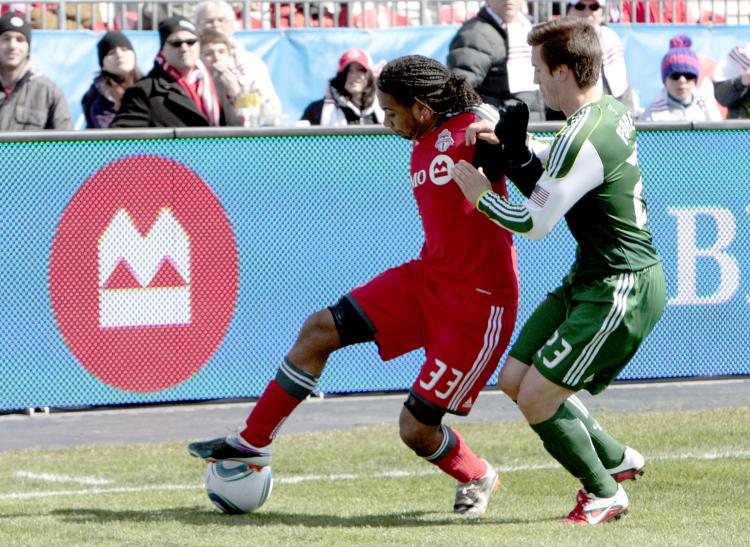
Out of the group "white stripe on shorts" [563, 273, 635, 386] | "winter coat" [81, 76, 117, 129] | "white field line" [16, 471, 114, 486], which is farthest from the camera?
"winter coat" [81, 76, 117, 129]

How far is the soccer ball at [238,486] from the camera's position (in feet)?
22.6

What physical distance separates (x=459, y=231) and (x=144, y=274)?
3261 millimetres

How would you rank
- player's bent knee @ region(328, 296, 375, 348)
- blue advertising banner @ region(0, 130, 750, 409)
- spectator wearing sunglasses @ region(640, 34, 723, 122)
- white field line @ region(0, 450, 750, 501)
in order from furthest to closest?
spectator wearing sunglasses @ region(640, 34, 723, 122) → blue advertising banner @ region(0, 130, 750, 409) → white field line @ region(0, 450, 750, 501) → player's bent knee @ region(328, 296, 375, 348)

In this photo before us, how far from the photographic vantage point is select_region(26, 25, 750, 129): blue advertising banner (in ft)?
42.1

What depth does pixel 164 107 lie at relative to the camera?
10094 mm

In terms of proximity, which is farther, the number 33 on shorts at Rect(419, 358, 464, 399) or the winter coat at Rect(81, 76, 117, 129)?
the winter coat at Rect(81, 76, 117, 129)

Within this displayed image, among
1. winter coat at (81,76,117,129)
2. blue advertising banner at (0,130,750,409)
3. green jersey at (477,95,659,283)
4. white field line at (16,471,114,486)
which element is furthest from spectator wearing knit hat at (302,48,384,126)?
green jersey at (477,95,659,283)

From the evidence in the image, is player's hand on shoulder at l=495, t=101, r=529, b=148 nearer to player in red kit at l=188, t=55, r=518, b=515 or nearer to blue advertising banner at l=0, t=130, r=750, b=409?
player in red kit at l=188, t=55, r=518, b=515

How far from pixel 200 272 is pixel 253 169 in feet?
2.37

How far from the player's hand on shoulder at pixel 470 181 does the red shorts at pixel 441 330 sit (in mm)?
550

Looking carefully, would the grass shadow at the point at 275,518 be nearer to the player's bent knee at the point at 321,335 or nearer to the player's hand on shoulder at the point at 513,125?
the player's bent knee at the point at 321,335

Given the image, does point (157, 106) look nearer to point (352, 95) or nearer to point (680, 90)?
point (352, 95)

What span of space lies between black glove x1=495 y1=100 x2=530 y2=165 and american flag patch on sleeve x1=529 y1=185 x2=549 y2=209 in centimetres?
27

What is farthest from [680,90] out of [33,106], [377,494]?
[377,494]
